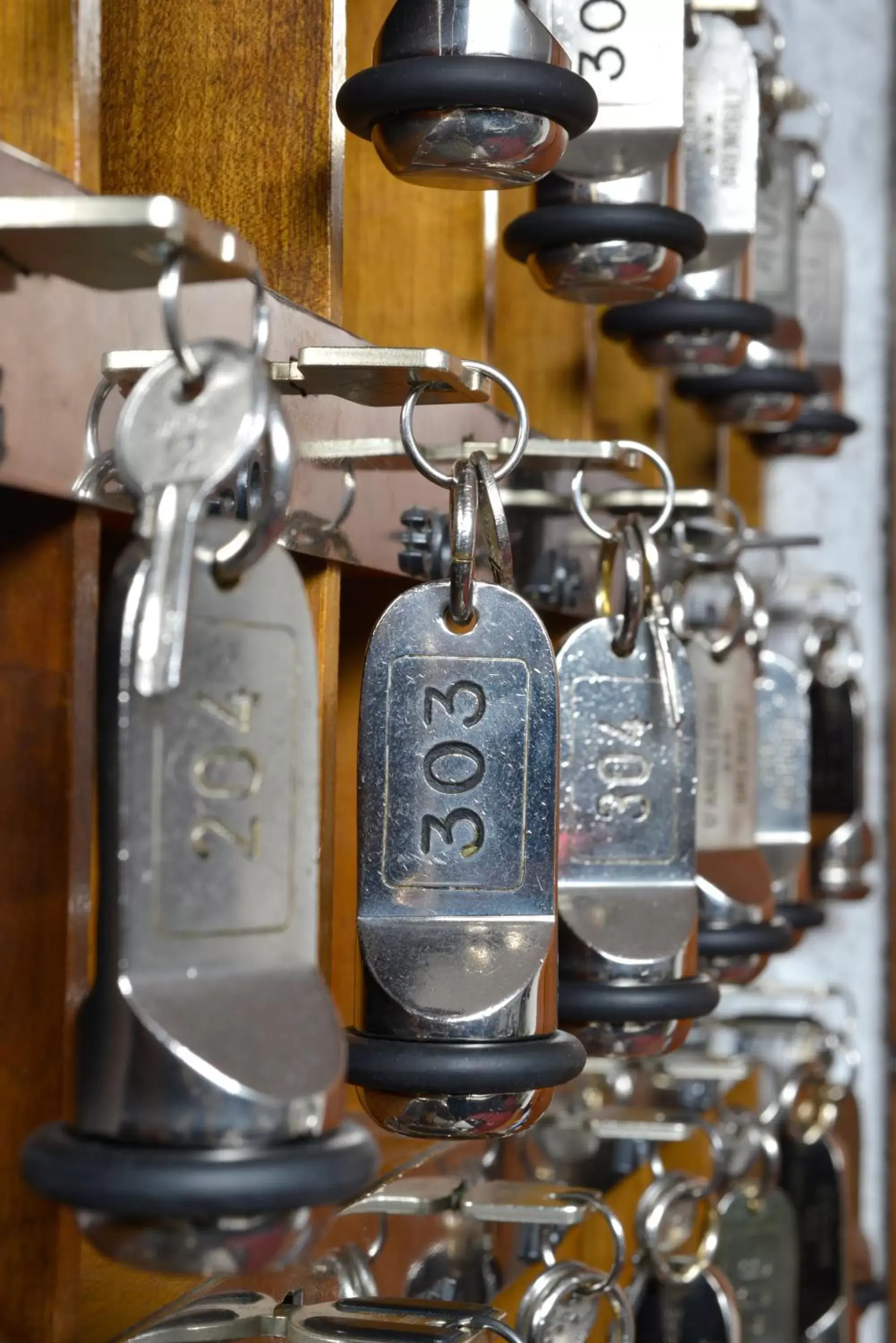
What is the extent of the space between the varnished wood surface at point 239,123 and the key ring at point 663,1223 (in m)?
0.66

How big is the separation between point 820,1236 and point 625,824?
1.03 m

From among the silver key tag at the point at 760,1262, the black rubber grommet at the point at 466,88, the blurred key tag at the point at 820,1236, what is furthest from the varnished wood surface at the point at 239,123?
the blurred key tag at the point at 820,1236

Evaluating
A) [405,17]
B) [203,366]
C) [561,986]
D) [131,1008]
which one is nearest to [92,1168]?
[131,1008]

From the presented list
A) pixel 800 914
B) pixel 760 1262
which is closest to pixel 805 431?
pixel 800 914

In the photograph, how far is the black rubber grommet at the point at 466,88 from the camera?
66 cm

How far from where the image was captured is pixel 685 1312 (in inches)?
46.1

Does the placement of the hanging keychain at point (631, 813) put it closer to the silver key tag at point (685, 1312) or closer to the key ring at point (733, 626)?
the key ring at point (733, 626)

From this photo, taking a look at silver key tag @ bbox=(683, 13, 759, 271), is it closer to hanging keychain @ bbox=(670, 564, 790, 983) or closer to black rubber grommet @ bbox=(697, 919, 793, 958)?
hanging keychain @ bbox=(670, 564, 790, 983)

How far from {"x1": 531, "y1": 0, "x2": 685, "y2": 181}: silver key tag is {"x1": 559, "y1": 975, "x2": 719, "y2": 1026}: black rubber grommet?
392 millimetres

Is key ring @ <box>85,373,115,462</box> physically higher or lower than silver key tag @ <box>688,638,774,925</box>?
higher

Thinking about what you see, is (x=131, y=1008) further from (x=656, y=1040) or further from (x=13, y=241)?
(x=656, y=1040)

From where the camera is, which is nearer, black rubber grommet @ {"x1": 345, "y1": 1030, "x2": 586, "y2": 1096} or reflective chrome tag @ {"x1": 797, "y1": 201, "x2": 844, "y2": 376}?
black rubber grommet @ {"x1": 345, "y1": 1030, "x2": 586, "y2": 1096}

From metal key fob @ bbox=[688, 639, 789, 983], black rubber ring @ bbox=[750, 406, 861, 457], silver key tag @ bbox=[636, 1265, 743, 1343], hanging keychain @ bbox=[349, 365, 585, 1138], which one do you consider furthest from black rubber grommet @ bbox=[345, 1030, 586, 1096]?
black rubber ring @ bbox=[750, 406, 861, 457]

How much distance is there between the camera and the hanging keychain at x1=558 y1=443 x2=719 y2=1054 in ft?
2.50
